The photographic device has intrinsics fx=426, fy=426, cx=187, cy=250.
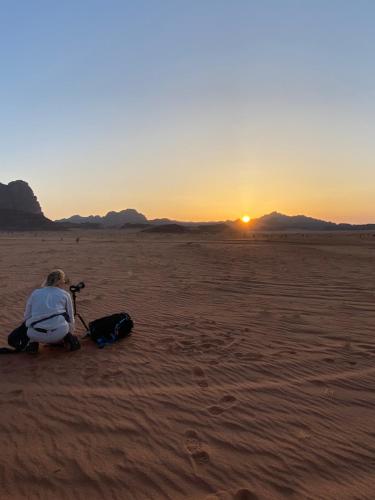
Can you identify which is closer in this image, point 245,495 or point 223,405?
point 245,495

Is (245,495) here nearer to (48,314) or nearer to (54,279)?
(48,314)

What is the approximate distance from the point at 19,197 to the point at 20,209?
26.8 feet

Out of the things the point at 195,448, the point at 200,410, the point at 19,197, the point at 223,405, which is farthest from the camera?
the point at 19,197

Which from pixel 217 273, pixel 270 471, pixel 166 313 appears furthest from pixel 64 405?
pixel 217 273

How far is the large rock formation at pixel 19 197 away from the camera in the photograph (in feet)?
442

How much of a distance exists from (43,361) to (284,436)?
3.41 m

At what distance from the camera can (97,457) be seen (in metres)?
3.51

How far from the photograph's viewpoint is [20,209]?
132 m

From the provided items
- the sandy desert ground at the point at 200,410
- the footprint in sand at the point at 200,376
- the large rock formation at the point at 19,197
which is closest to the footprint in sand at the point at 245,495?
the sandy desert ground at the point at 200,410

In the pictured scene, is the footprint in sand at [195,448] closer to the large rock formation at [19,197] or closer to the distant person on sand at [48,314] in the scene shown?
the distant person on sand at [48,314]

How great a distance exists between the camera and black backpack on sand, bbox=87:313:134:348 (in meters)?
6.58

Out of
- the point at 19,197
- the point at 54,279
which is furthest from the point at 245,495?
the point at 19,197

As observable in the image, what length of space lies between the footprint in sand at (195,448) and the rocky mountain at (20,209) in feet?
334

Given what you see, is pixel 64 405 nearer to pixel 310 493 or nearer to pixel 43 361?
pixel 43 361
